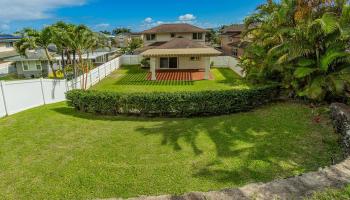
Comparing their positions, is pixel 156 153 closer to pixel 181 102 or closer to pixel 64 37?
pixel 181 102

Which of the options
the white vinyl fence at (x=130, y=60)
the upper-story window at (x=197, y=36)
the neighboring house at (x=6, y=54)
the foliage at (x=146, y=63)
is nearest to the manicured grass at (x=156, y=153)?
the foliage at (x=146, y=63)

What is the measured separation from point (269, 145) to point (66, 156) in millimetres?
6154

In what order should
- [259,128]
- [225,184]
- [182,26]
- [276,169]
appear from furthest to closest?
[182,26]
[259,128]
[276,169]
[225,184]

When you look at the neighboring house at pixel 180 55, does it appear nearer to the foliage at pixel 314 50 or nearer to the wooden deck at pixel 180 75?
the wooden deck at pixel 180 75

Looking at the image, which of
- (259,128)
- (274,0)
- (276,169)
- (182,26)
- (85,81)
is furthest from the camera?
(182,26)

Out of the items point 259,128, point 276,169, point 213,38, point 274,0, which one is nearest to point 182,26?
point 274,0

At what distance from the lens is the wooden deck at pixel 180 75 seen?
2448 centimetres

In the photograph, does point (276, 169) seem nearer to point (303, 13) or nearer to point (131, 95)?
point (131, 95)

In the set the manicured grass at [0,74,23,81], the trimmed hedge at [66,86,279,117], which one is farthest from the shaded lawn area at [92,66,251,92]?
the manicured grass at [0,74,23,81]

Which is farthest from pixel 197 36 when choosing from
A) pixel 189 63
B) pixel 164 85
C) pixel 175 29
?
pixel 164 85

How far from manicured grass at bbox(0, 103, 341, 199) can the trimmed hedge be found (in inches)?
24.9

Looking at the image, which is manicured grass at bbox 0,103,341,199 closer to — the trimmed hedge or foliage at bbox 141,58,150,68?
the trimmed hedge

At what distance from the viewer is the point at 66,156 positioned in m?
7.73

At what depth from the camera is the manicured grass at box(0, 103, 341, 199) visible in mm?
6035
